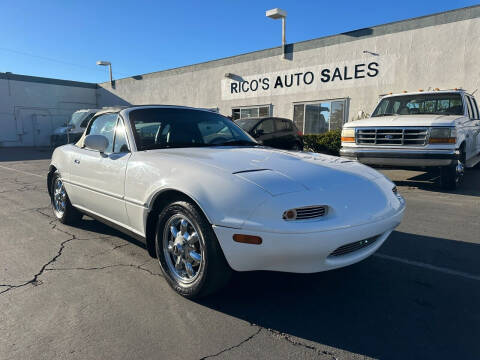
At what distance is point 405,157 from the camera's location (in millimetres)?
6551

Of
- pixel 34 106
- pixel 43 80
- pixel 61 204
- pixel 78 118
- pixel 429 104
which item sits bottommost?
pixel 61 204

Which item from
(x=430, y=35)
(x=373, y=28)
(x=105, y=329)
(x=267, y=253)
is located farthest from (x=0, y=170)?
(x=430, y=35)

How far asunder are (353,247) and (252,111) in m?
15.1

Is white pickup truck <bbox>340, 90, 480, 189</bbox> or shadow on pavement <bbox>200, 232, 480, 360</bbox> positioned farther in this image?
white pickup truck <bbox>340, 90, 480, 189</bbox>

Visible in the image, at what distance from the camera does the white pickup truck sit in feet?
20.8

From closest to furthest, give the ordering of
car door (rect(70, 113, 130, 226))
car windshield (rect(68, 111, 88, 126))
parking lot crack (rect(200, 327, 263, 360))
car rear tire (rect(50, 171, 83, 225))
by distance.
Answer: parking lot crack (rect(200, 327, 263, 360))
car door (rect(70, 113, 130, 226))
car rear tire (rect(50, 171, 83, 225))
car windshield (rect(68, 111, 88, 126))

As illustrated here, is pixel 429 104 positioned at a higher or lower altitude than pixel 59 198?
higher

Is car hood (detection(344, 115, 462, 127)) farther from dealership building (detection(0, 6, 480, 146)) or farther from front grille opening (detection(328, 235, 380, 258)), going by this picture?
front grille opening (detection(328, 235, 380, 258))

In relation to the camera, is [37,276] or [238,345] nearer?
[238,345]

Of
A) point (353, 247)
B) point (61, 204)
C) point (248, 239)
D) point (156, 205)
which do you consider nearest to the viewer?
point (248, 239)

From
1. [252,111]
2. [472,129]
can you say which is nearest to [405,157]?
[472,129]

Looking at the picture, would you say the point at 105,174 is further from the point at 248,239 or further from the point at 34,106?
the point at 34,106

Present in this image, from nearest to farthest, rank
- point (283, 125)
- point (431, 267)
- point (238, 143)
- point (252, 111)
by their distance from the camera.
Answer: point (431, 267) < point (238, 143) < point (283, 125) < point (252, 111)

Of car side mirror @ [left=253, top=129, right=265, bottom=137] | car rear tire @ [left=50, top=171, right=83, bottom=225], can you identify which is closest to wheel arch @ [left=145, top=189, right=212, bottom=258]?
car rear tire @ [left=50, top=171, right=83, bottom=225]
